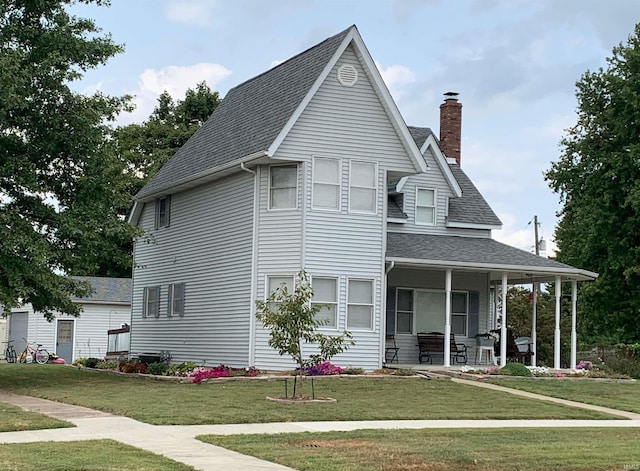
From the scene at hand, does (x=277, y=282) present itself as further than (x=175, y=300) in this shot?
No

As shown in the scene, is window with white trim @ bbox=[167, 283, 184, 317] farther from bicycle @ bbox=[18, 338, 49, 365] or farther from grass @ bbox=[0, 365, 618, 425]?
bicycle @ bbox=[18, 338, 49, 365]

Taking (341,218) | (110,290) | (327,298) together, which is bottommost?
(327,298)

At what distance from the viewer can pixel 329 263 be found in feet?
90.2

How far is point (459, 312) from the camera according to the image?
107ft

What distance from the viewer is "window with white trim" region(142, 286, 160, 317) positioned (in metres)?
34.5

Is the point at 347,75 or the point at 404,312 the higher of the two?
the point at 347,75

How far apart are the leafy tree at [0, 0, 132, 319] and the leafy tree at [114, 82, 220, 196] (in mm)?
27783

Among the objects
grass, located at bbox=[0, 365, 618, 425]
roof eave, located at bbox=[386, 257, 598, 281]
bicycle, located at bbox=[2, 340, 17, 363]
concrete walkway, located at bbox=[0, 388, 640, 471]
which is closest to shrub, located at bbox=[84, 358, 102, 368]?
grass, located at bbox=[0, 365, 618, 425]

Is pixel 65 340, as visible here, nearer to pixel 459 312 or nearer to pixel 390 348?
pixel 390 348

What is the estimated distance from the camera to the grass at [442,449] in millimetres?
12172

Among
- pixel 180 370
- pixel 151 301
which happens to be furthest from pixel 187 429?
pixel 151 301

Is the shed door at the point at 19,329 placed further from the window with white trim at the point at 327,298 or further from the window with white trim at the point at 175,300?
the window with white trim at the point at 327,298

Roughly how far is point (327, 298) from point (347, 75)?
20.9 ft

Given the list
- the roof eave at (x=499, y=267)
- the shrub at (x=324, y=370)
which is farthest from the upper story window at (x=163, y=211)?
the shrub at (x=324, y=370)
